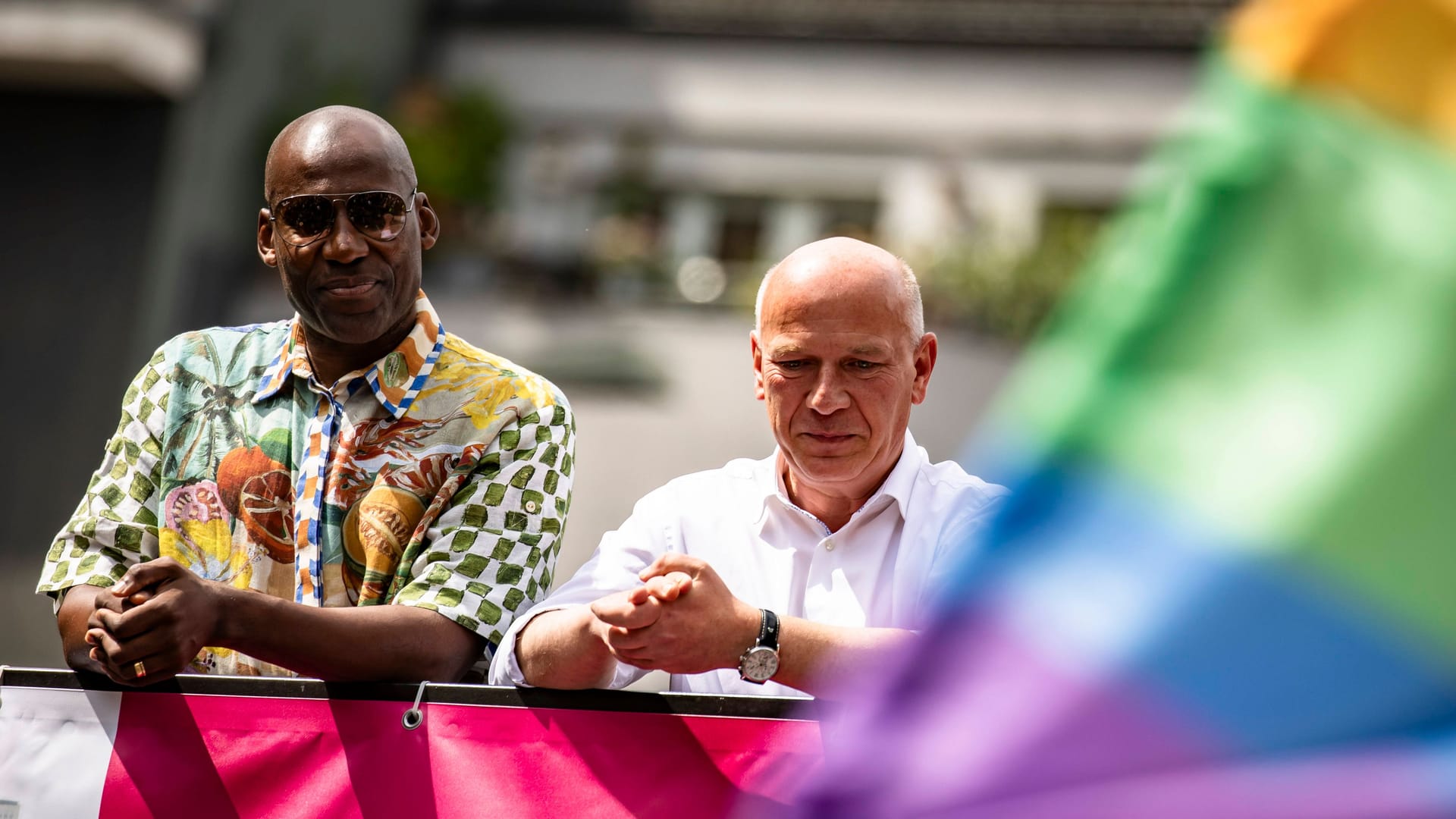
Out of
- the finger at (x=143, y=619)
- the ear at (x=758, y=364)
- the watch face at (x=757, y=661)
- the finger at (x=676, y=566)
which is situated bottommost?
the finger at (x=143, y=619)

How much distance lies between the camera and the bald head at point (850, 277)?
3293mm

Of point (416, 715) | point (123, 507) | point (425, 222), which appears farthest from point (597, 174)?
point (416, 715)

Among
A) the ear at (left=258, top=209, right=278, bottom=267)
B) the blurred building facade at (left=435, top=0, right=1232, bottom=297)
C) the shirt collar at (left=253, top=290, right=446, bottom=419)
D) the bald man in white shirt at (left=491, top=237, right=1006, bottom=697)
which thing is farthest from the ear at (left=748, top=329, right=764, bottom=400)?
the blurred building facade at (left=435, top=0, right=1232, bottom=297)

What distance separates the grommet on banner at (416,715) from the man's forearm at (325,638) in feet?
0.48

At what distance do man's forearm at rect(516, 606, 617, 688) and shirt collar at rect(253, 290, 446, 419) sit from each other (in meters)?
0.70

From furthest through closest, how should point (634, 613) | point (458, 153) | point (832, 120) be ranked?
1. point (832, 120)
2. point (458, 153)
3. point (634, 613)

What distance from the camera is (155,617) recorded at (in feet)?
9.08

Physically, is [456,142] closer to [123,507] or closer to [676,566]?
[123,507]

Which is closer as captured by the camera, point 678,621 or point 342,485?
point 678,621

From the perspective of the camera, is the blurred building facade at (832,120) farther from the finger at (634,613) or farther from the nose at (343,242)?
the finger at (634,613)

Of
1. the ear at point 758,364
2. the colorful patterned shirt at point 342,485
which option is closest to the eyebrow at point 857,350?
the ear at point 758,364

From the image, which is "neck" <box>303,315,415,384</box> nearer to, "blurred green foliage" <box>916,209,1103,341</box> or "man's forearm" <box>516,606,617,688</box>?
"man's forearm" <box>516,606,617,688</box>

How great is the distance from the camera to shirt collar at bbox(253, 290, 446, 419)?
3.37 m

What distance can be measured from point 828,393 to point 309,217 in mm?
1184
